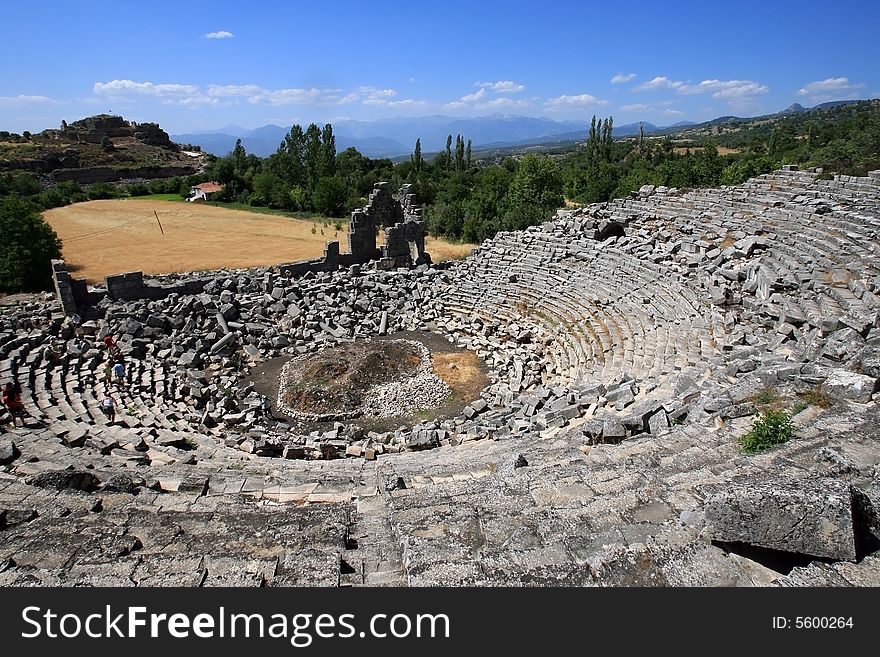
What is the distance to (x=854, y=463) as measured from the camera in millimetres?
5480

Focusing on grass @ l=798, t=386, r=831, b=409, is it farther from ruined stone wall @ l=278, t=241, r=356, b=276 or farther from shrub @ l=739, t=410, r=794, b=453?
ruined stone wall @ l=278, t=241, r=356, b=276

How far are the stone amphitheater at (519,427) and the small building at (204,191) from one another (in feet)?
138

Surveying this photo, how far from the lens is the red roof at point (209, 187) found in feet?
195

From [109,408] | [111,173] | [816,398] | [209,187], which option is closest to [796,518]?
[816,398]

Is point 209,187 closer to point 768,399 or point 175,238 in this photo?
point 175,238

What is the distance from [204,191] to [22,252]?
37946 mm

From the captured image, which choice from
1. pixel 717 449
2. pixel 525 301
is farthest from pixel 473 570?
pixel 525 301

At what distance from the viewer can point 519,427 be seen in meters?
10.5

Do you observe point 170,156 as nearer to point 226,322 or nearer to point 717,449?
point 226,322

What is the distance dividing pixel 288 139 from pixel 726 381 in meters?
59.1

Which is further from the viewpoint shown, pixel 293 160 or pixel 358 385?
pixel 293 160

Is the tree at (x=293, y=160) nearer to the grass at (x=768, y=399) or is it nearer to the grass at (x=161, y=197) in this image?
the grass at (x=161, y=197)

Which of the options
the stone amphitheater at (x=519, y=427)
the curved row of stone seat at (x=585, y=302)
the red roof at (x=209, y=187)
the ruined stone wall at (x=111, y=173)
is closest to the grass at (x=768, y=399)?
the stone amphitheater at (x=519, y=427)

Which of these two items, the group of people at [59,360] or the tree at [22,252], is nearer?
the group of people at [59,360]
